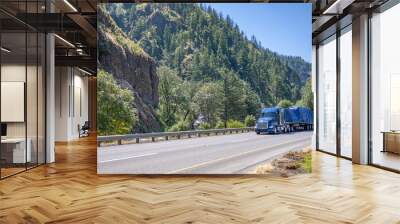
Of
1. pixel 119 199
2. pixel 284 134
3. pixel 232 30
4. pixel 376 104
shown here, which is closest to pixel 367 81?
pixel 376 104

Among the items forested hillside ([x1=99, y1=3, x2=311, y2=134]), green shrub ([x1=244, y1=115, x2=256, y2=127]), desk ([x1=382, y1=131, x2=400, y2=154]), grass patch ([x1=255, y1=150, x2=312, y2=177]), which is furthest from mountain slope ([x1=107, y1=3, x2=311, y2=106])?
desk ([x1=382, y1=131, x2=400, y2=154])

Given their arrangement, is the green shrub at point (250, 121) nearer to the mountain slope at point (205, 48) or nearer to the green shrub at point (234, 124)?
the green shrub at point (234, 124)

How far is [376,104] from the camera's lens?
7.55m

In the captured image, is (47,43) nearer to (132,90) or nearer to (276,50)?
(132,90)

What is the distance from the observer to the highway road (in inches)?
253

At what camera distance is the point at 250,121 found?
6.59m

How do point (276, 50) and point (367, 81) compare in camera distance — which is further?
point (367, 81)

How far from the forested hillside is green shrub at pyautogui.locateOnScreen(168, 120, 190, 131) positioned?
0.02 m

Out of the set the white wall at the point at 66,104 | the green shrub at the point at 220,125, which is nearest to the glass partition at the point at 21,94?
the green shrub at the point at 220,125

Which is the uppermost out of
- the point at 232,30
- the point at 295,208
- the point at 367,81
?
the point at 232,30

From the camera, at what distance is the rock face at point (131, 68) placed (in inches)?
255

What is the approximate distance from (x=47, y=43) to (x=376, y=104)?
6935 millimetres

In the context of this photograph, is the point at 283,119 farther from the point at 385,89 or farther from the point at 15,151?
the point at 15,151

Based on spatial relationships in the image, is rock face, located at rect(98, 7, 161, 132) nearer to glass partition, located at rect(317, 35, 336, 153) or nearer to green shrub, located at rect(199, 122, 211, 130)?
green shrub, located at rect(199, 122, 211, 130)
